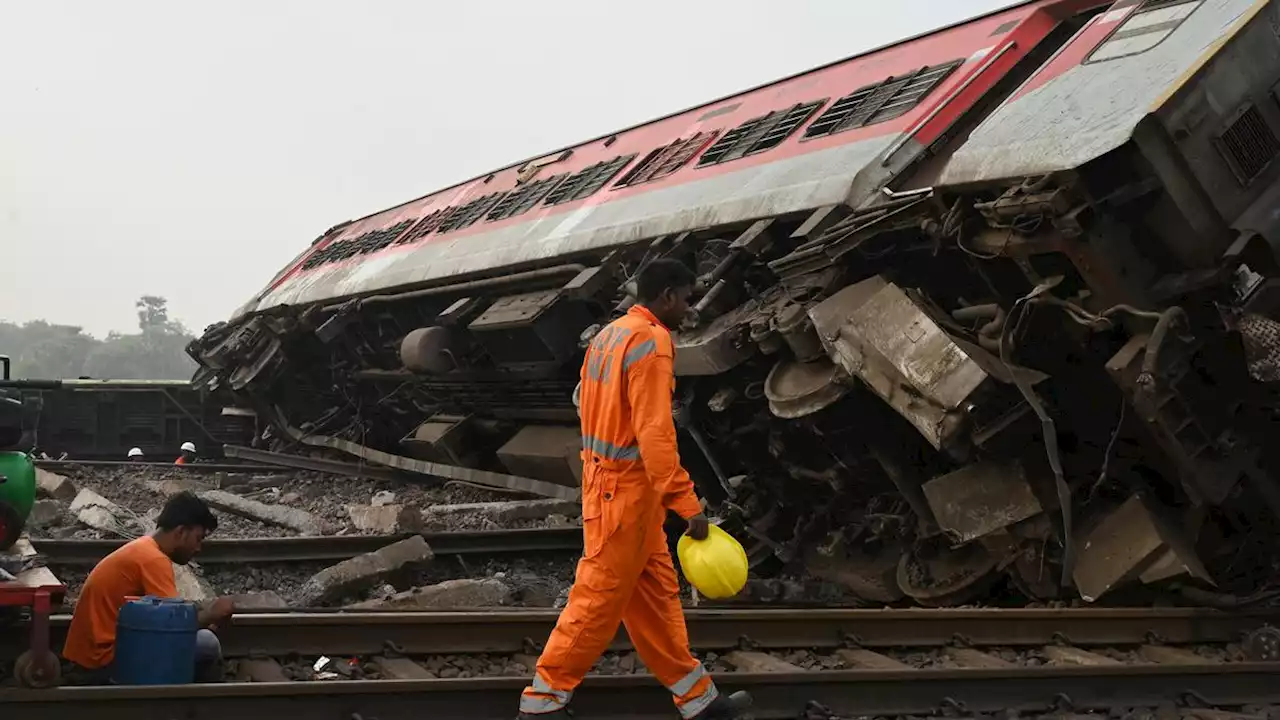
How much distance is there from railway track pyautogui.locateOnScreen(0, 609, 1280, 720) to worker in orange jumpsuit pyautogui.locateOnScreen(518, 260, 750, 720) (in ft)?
0.87

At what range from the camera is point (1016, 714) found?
3.98 metres

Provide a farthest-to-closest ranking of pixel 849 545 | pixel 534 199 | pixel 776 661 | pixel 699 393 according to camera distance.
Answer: pixel 534 199 < pixel 699 393 < pixel 849 545 < pixel 776 661

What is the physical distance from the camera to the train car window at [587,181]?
9.96m

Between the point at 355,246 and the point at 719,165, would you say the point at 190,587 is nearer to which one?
the point at 719,165

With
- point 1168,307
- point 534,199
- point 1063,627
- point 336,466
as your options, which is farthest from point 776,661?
point 336,466

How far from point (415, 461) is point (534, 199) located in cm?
288

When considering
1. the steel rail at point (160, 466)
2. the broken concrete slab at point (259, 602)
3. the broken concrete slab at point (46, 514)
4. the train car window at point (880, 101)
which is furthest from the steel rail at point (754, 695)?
the steel rail at point (160, 466)

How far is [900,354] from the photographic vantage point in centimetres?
534

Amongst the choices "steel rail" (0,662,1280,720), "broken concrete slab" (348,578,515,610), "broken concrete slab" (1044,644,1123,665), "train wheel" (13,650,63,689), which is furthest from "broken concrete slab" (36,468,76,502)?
"broken concrete slab" (1044,644,1123,665)

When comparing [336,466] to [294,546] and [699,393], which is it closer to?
[294,546]

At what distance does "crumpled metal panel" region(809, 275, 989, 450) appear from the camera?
5.09 meters

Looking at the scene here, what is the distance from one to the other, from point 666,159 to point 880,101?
2.39 m

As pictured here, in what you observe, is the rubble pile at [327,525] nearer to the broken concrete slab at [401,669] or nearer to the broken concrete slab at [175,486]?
the broken concrete slab at [175,486]

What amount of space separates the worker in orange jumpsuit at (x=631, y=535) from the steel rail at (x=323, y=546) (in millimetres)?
4115
